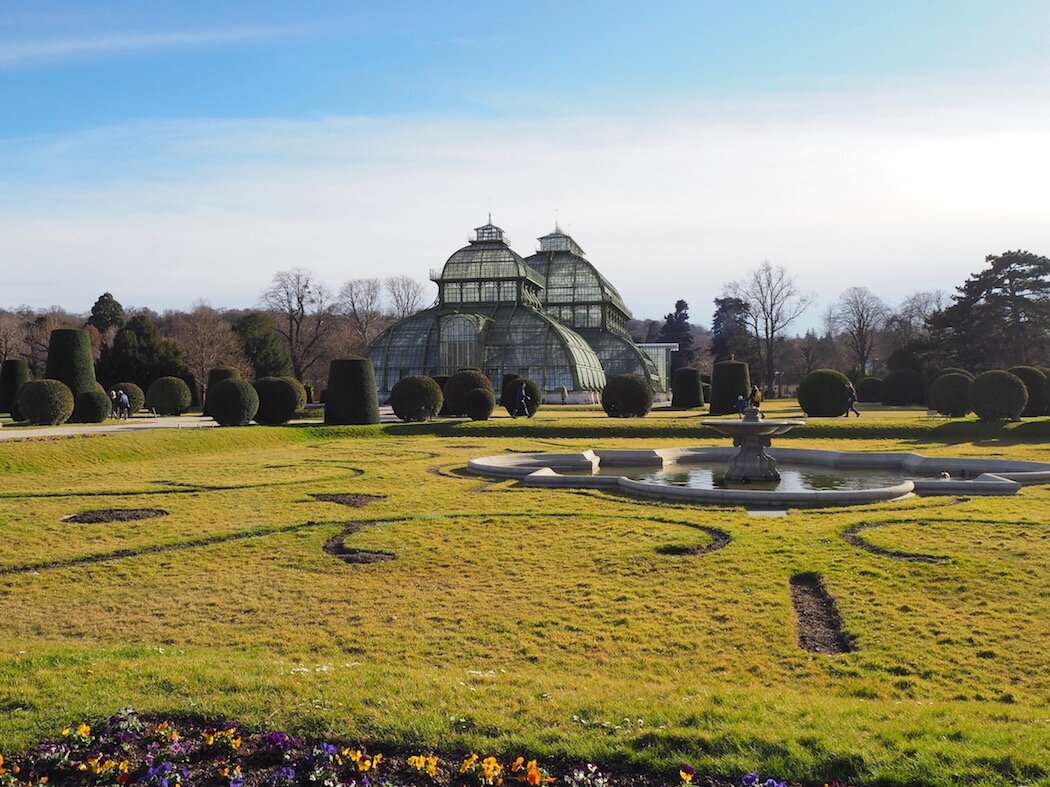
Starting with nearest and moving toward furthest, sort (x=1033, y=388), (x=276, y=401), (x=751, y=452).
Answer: (x=751, y=452) → (x=1033, y=388) → (x=276, y=401)

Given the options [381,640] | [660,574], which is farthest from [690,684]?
[660,574]

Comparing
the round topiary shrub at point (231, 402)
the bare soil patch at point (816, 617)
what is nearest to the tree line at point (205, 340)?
the round topiary shrub at point (231, 402)

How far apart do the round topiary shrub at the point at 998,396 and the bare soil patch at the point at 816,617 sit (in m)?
22.4

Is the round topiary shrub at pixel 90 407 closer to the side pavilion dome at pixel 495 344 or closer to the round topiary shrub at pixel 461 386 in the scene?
the round topiary shrub at pixel 461 386

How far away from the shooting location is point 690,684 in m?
6.38

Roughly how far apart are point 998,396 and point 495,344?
33.8m

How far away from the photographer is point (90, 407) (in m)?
33.3

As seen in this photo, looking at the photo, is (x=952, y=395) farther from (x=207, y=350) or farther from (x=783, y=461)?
(x=207, y=350)

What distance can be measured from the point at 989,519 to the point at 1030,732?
27.6 ft

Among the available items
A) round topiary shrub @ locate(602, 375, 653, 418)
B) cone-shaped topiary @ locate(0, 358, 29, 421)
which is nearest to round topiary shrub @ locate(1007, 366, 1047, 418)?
round topiary shrub @ locate(602, 375, 653, 418)

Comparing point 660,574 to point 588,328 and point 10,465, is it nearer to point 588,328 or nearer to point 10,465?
point 10,465

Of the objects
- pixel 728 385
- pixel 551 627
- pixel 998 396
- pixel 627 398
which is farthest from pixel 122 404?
pixel 998 396

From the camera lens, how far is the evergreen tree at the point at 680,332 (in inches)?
3770

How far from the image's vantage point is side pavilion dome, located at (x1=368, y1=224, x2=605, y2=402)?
180 feet
